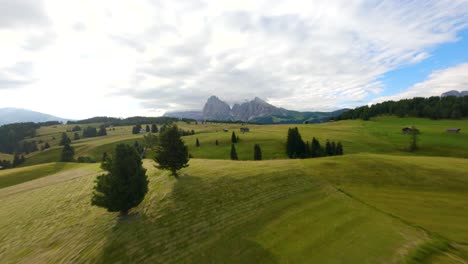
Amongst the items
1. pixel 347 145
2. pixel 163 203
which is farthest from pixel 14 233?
pixel 347 145

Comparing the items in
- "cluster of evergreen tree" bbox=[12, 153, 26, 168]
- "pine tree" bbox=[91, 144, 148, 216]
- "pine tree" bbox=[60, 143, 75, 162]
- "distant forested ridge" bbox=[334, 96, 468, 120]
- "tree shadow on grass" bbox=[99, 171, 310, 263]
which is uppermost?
"distant forested ridge" bbox=[334, 96, 468, 120]

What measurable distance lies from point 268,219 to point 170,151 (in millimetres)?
21237

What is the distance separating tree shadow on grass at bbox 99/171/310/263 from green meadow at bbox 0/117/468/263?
4.5 inches

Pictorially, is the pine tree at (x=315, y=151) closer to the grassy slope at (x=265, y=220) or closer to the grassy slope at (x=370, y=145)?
the grassy slope at (x=370, y=145)

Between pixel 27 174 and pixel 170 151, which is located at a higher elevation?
pixel 170 151

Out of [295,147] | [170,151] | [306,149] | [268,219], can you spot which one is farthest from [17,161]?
[268,219]

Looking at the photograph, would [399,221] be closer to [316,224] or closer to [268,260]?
[316,224]

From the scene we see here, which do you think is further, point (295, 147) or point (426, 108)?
point (426, 108)

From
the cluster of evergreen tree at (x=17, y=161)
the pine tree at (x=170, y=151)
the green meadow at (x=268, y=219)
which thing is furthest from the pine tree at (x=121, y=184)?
the cluster of evergreen tree at (x=17, y=161)

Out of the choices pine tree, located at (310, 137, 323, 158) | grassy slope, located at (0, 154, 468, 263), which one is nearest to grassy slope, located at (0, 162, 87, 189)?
grassy slope, located at (0, 154, 468, 263)

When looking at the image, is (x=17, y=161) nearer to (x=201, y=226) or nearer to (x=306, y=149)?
(x=201, y=226)

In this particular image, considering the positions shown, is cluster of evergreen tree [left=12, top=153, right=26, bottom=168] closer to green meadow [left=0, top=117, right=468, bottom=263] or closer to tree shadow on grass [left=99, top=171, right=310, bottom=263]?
green meadow [left=0, top=117, right=468, bottom=263]

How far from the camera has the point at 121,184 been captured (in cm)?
2584

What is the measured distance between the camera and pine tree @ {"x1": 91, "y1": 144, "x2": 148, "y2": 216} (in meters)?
25.6
